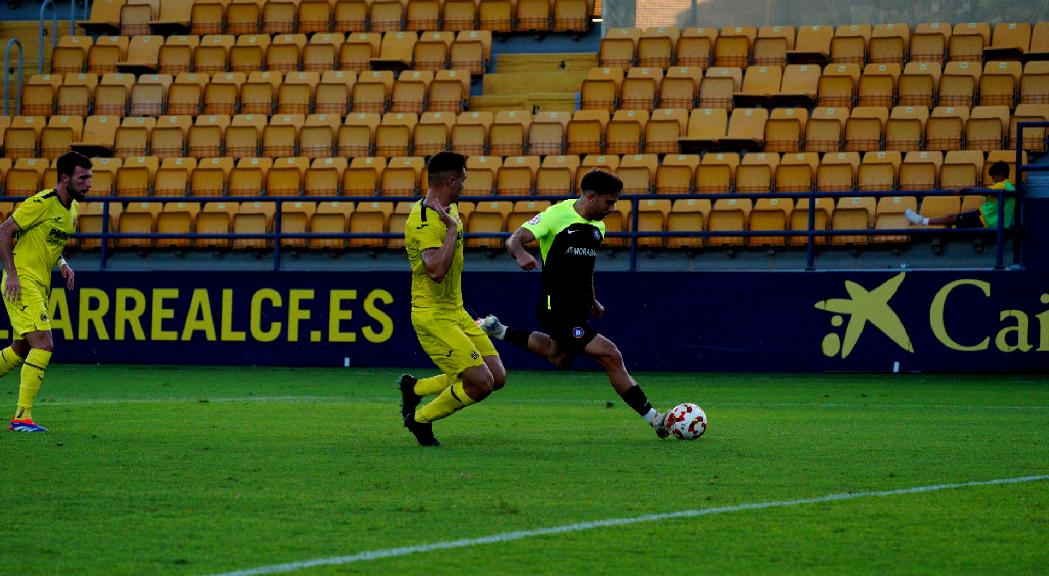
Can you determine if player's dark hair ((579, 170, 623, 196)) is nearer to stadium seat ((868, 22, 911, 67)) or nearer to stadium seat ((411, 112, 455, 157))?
stadium seat ((411, 112, 455, 157))

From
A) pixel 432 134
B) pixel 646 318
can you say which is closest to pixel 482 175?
pixel 432 134

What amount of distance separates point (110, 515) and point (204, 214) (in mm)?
15912

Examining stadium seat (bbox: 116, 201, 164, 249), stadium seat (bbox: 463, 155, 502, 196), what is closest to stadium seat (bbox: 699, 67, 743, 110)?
stadium seat (bbox: 463, 155, 502, 196)

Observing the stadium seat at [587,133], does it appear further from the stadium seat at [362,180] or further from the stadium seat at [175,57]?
the stadium seat at [175,57]

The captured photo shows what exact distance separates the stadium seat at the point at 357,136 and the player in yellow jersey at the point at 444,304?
45.0ft

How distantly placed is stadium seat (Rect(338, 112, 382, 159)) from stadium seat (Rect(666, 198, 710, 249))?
5.41 metres

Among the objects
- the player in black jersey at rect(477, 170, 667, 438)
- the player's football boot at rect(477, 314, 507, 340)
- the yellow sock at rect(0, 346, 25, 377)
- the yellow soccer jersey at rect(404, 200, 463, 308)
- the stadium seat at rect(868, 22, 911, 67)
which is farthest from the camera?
the stadium seat at rect(868, 22, 911, 67)

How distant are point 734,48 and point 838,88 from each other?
7.07 ft

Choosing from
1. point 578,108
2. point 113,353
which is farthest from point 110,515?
point 578,108

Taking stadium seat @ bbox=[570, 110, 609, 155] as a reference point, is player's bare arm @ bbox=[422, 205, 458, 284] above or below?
below

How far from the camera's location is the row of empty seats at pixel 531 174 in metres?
19.7

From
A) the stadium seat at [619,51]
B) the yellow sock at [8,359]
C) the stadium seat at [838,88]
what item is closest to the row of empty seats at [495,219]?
the stadium seat at [838,88]

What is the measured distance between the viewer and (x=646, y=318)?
19047 millimetres

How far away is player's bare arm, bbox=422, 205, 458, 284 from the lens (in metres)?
9.22
